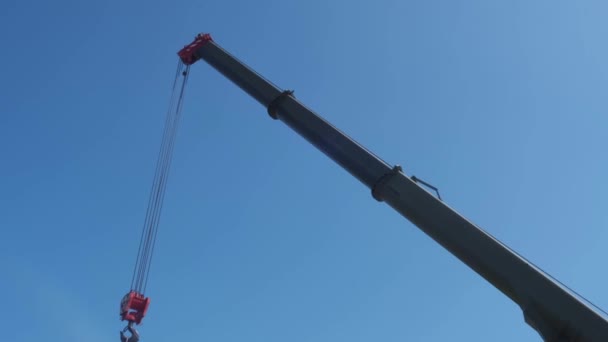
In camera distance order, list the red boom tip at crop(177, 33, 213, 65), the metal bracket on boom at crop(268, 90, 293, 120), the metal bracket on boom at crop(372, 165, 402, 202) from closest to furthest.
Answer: the metal bracket on boom at crop(372, 165, 402, 202), the metal bracket on boom at crop(268, 90, 293, 120), the red boom tip at crop(177, 33, 213, 65)

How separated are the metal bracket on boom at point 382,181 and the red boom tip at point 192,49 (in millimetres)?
8207

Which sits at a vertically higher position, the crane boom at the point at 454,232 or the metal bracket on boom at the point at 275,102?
the metal bracket on boom at the point at 275,102

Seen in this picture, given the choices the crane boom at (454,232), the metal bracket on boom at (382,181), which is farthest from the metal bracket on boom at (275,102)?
the metal bracket on boom at (382,181)

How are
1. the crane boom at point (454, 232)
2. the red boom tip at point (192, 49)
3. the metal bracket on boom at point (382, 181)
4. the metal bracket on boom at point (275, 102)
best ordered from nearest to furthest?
the crane boom at point (454, 232) → the metal bracket on boom at point (382, 181) → the metal bracket on boom at point (275, 102) → the red boom tip at point (192, 49)

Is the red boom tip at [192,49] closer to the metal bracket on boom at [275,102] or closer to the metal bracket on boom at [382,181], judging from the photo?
the metal bracket on boom at [275,102]

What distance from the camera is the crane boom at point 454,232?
7527mm

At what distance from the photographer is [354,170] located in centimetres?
1051

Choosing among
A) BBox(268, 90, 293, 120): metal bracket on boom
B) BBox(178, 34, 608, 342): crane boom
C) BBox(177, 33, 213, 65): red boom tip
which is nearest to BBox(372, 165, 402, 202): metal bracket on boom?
BBox(178, 34, 608, 342): crane boom

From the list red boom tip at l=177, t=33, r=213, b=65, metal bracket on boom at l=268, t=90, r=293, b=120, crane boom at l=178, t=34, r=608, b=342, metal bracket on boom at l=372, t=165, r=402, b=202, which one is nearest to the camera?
crane boom at l=178, t=34, r=608, b=342

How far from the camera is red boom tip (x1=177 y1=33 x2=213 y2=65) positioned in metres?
16.0

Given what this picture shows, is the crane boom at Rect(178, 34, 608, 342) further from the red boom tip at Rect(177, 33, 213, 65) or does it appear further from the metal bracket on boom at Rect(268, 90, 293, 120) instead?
the red boom tip at Rect(177, 33, 213, 65)

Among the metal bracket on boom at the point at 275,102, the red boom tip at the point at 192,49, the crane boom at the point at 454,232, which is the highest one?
the red boom tip at the point at 192,49

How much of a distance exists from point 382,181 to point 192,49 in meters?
8.78

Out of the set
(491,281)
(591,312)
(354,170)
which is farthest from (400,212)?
(591,312)
